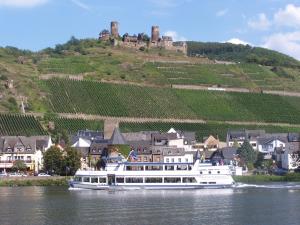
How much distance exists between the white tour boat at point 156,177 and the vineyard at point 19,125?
38132 millimetres

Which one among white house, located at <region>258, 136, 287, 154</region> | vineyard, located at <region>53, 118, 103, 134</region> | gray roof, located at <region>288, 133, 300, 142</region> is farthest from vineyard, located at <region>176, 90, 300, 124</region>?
gray roof, located at <region>288, 133, 300, 142</region>

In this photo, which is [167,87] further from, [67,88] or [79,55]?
[79,55]

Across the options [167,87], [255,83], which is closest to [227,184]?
[167,87]

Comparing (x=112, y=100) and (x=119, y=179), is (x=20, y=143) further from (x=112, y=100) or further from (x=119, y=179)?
(x=112, y=100)

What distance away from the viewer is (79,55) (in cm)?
19925

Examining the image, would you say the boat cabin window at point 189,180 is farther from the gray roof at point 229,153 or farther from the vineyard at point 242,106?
the vineyard at point 242,106

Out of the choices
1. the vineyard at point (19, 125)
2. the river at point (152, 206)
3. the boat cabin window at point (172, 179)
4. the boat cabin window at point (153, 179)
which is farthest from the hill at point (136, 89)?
the river at point (152, 206)

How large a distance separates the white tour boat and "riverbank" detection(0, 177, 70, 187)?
9.17m

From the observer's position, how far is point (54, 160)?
95500mm

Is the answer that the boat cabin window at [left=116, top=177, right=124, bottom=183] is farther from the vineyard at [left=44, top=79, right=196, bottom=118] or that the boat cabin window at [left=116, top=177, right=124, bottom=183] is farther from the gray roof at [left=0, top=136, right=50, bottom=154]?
the vineyard at [left=44, top=79, right=196, bottom=118]

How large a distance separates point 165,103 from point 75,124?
1124 inches

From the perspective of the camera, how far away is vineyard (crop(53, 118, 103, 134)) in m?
126

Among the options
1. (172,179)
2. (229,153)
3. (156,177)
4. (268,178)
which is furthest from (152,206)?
(229,153)

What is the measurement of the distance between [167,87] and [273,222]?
11637cm
